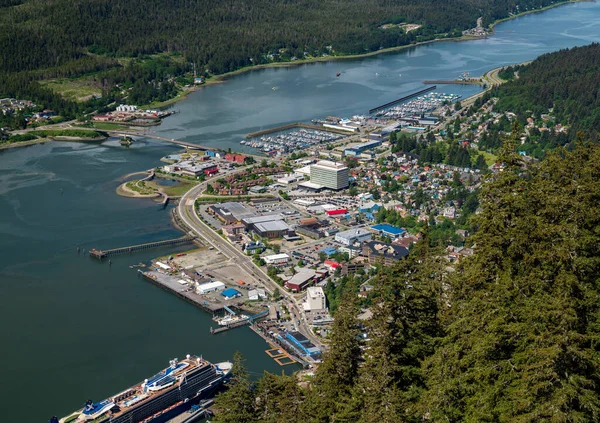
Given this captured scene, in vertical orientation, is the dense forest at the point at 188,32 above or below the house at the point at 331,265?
above

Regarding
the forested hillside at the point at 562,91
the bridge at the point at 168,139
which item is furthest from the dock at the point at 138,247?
the forested hillside at the point at 562,91

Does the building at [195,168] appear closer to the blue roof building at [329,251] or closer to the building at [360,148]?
the building at [360,148]

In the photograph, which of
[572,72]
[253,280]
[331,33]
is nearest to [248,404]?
[253,280]

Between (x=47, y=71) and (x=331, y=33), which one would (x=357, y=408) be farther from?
(x=331, y=33)

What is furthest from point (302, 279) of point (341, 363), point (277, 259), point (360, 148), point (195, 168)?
point (360, 148)

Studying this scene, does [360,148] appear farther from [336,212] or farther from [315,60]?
[315,60]
